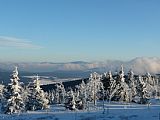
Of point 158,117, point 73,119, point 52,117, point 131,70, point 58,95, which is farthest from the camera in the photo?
point 58,95

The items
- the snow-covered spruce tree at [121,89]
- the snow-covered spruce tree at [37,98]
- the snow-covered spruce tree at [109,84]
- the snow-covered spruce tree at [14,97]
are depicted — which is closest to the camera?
the snow-covered spruce tree at [14,97]

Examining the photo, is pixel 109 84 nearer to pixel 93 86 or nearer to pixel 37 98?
pixel 93 86

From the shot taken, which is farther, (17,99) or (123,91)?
(123,91)

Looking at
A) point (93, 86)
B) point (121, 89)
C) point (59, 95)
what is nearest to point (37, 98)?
point (93, 86)

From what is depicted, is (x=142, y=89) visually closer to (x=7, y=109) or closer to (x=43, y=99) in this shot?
(x=43, y=99)

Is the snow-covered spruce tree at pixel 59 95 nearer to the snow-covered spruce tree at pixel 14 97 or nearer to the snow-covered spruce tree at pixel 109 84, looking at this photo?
the snow-covered spruce tree at pixel 109 84

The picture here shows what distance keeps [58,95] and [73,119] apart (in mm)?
118106

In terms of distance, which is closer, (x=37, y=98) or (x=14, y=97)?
(x=14, y=97)

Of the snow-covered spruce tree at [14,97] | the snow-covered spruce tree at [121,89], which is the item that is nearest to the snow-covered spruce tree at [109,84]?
the snow-covered spruce tree at [121,89]

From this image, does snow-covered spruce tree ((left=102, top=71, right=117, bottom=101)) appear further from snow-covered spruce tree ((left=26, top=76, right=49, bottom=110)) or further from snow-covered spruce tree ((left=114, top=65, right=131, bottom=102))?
snow-covered spruce tree ((left=26, top=76, right=49, bottom=110))

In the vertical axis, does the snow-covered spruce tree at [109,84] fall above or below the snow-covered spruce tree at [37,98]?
above

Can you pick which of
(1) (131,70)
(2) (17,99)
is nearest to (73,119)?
(2) (17,99)

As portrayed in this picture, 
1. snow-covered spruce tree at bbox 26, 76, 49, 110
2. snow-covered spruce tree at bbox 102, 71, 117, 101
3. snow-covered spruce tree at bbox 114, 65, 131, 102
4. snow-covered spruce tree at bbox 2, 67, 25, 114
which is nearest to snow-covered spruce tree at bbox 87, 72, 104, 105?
snow-covered spruce tree at bbox 102, 71, 117, 101

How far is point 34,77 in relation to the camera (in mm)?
97812
